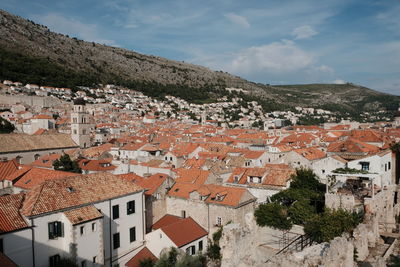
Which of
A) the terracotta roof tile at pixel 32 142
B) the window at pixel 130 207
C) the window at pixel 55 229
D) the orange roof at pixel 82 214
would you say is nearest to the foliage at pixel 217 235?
the window at pixel 130 207

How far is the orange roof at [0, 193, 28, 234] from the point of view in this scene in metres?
17.1

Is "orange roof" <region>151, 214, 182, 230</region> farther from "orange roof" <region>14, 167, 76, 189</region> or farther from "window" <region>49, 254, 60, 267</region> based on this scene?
"window" <region>49, 254, 60, 267</region>

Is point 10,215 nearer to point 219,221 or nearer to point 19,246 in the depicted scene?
point 19,246

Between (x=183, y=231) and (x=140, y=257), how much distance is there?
370 centimetres

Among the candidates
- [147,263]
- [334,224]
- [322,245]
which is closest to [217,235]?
[147,263]

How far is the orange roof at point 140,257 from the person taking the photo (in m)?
22.8

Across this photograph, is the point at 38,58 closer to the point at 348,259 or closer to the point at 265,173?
the point at 265,173

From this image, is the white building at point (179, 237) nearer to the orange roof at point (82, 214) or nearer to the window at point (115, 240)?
the window at point (115, 240)

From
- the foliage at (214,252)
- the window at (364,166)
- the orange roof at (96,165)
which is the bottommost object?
the foliage at (214,252)

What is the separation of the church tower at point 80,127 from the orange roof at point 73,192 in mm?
36872

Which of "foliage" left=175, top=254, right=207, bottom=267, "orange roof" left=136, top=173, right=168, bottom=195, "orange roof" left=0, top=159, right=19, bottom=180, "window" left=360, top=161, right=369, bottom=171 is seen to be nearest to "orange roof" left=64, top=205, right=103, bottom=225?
"foliage" left=175, top=254, right=207, bottom=267

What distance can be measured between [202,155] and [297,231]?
25.5 metres

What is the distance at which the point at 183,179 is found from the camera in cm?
3170

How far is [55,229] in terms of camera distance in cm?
1905
